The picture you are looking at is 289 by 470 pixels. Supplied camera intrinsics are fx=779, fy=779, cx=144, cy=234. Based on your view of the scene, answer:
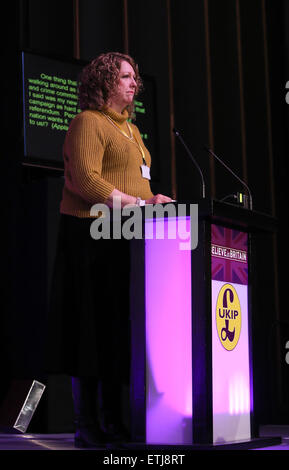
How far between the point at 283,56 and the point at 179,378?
3.63m

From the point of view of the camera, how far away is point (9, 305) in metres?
3.86

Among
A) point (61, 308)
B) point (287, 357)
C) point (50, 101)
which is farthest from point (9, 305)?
point (287, 357)

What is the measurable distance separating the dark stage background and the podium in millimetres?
1340

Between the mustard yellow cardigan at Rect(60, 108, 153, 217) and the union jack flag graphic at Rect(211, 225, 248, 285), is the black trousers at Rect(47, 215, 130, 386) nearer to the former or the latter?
the mustard yellow cardigan at Rect(60, 108, 153, 217)

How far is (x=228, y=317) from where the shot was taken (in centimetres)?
248

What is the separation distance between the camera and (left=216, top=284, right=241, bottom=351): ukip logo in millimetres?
2430

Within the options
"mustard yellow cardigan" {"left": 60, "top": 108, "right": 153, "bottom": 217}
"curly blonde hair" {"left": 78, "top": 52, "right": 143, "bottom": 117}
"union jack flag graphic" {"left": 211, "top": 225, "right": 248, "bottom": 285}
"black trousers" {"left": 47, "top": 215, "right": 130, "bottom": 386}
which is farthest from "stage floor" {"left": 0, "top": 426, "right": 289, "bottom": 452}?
"curly blonde hair" {"left": 78, "top": 52, "right": 143, "bottom": 117}

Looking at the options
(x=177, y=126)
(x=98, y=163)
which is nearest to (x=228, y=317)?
(x=98, y=163)

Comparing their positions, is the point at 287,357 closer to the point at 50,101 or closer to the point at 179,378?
the point at 50,101

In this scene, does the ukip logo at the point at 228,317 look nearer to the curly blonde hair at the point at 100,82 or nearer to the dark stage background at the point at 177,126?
the curly blonde hair at the point at 100,82

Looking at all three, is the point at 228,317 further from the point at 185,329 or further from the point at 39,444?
the point at 39,444

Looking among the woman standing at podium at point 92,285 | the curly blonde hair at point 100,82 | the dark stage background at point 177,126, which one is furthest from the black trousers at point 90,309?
the dark stage background at point 177,126

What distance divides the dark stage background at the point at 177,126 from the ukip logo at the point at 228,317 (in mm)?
1239

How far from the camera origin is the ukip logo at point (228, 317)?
7.97 feet
